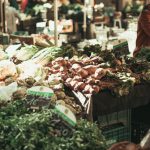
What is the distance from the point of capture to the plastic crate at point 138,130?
451 centimetres

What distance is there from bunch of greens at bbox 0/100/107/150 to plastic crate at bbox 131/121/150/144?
152cm

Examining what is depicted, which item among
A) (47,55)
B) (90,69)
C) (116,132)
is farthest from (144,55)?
(116,132)

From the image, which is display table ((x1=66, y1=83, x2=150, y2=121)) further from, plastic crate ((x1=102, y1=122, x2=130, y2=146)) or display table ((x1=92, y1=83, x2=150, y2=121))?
plastic crate ((x1=102, y1=122, x2=130, y2=146))

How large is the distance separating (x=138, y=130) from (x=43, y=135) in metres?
1.90

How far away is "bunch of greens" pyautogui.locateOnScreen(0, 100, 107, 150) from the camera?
283 cm

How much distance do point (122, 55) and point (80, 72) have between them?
995 millimetres

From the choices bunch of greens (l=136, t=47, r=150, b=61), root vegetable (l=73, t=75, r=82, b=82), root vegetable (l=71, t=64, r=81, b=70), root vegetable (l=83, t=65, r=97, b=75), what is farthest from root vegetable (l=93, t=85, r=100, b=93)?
bunch of greens (l=136, t=47, r=150, b=61)

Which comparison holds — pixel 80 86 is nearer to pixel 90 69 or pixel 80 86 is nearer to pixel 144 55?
pixel 90 69

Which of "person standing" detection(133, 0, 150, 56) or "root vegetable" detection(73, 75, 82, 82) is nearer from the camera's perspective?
"root vegetable" detection(73, 75, 82, 82)

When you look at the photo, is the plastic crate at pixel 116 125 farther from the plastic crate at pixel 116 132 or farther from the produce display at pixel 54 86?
the produce display at pixel 54 86

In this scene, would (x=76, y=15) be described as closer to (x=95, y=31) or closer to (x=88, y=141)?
(x=95, y=31)

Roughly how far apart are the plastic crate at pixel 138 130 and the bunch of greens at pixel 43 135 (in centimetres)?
152

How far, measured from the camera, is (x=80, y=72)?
4.51 m

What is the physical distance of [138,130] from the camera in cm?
455
